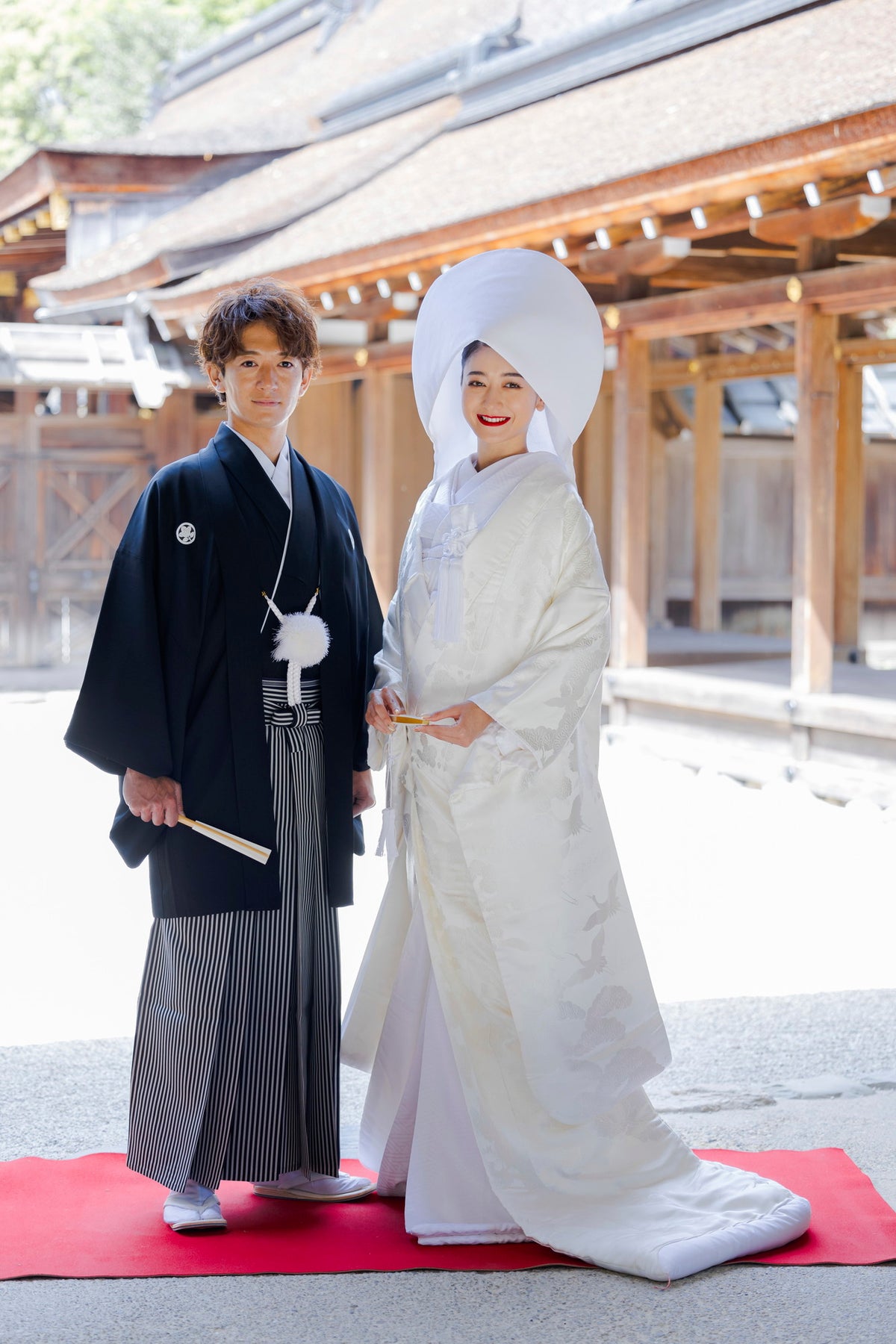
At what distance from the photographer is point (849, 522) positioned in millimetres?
9008

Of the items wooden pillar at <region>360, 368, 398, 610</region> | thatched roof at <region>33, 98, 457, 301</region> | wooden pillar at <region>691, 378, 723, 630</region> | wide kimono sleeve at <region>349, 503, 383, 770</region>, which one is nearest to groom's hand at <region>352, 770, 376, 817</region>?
wide kimono sleeve at <region>349, 503, 383, 770</region>

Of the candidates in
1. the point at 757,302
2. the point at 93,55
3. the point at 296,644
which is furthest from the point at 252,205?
the point at 93,55

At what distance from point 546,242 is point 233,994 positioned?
4.76 metres

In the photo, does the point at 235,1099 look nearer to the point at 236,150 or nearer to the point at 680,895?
the point at 680,895

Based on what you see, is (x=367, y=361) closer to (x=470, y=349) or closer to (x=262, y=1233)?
(x=470, y=349)

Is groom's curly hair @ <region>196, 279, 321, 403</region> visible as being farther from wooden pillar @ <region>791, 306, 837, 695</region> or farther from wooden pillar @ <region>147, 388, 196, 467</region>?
wooden pillar @ <region>147, 388, 196, 467</region>

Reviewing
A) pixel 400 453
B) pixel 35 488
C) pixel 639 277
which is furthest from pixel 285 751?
pixel 35 488

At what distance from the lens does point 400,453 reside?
10.3 m

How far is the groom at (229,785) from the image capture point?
2.38 metres

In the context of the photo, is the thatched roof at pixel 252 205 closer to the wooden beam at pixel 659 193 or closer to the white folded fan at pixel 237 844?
the wooden beam at pixel 659 193

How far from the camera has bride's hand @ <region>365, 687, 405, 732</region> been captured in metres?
2.38

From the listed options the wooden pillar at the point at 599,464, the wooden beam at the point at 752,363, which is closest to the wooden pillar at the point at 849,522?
the wooden beam at the point at 752,363

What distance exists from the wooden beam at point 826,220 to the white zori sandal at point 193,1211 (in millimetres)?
4390

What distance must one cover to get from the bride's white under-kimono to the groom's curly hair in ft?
1.25
